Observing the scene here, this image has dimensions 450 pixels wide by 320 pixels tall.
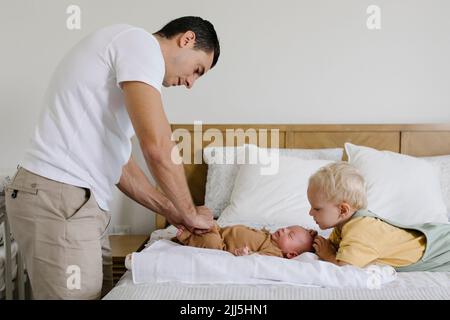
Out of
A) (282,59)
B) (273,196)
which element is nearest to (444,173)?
(273,196)

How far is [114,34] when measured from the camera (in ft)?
4.87

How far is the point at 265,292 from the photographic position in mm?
1432

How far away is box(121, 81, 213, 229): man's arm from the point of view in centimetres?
141

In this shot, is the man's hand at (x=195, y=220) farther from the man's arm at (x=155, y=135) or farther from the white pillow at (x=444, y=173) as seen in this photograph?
the white pillow at (x=444, y=173)

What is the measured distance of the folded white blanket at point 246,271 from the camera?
4.88ft

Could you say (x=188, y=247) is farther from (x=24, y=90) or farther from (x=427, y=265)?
(x=24, y=90)

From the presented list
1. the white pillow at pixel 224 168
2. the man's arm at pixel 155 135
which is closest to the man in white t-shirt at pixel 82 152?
the man's arm at pixel 155 135

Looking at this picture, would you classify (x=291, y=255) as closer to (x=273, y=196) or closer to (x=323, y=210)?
(x=323, y=210)

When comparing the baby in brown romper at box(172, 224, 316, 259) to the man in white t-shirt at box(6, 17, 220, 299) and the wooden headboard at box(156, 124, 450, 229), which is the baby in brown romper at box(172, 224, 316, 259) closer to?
the man in white t-shirt at box(6, 17, 220, 299)

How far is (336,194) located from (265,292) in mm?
436

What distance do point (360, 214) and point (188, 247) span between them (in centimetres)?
57

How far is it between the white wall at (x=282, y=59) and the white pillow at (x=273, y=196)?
1.47 ft
